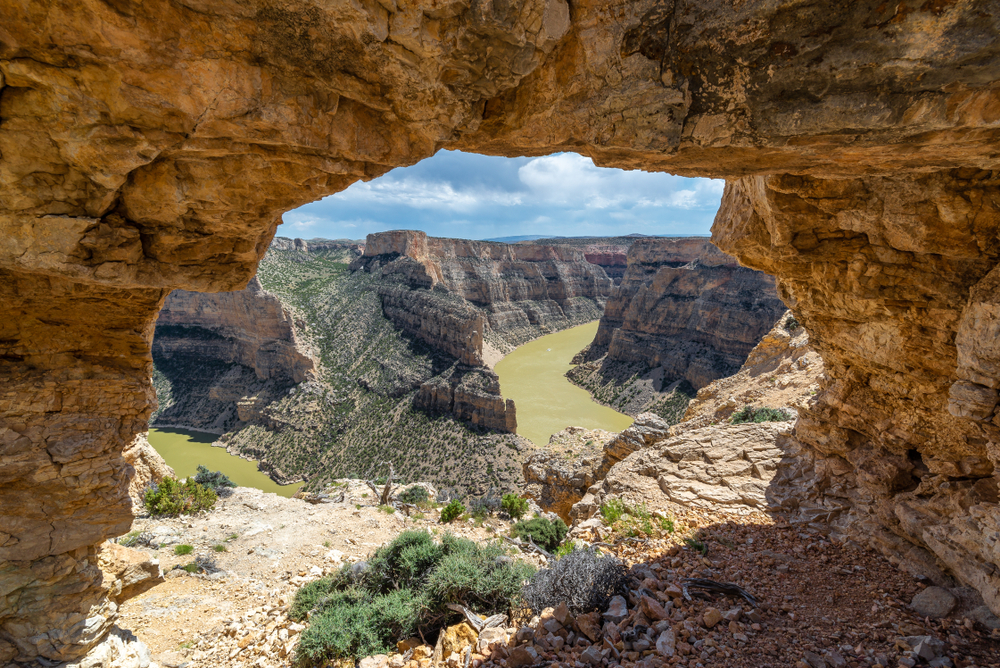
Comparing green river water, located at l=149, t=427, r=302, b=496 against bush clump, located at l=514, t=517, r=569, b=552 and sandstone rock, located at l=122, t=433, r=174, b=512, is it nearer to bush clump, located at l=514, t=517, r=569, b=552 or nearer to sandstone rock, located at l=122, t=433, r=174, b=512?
sandstone rock, located at l=122, t=433, r=174, b=512

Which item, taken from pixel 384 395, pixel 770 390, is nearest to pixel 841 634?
pixel 770 390

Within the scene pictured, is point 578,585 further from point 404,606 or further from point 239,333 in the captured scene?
point 239,333

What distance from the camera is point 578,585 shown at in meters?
5.89

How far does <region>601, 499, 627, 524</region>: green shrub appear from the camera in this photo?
8938 mm

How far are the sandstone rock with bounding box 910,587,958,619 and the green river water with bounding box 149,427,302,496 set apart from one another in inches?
1371

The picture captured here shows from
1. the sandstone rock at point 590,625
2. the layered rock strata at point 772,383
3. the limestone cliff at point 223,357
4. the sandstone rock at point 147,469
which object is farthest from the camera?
the limestone cliff at point 223,357

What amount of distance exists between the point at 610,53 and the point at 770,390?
15172mm

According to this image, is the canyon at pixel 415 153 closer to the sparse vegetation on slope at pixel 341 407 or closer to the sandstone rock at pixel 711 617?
the sandstone rock at pixel 711 617

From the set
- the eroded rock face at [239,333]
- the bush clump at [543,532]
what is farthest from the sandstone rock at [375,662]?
the eroded rock face at [239,333]

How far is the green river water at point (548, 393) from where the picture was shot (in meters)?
41.0

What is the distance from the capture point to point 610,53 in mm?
3482

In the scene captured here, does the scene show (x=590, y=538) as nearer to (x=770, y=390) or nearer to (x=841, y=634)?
(x=841, y=634)

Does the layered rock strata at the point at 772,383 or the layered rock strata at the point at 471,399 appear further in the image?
the layered rock strata at the point at 471,399

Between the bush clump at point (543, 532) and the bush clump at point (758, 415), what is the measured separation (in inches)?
251
